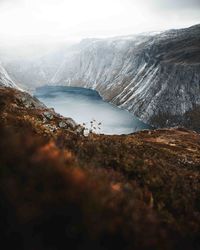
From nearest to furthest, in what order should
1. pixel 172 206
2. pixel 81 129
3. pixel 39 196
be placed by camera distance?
pixel 39 196 < pixel 172 206 < pixel 81 129

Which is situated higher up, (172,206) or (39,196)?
(39,196)

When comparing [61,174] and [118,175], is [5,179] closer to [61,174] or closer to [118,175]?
[61,174]

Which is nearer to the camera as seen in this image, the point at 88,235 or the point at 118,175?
the point at 88,235

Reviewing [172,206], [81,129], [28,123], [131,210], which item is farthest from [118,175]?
[81,129]

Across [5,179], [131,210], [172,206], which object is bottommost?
[172,206]

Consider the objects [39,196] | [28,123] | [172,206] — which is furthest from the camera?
[28,123]

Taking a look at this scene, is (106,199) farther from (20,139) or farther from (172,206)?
(172,206)

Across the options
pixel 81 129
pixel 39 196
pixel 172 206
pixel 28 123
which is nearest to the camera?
pixel 39 196

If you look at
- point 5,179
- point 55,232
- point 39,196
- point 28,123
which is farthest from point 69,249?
point 28,123

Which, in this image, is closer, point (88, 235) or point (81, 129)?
point (88, 235)
